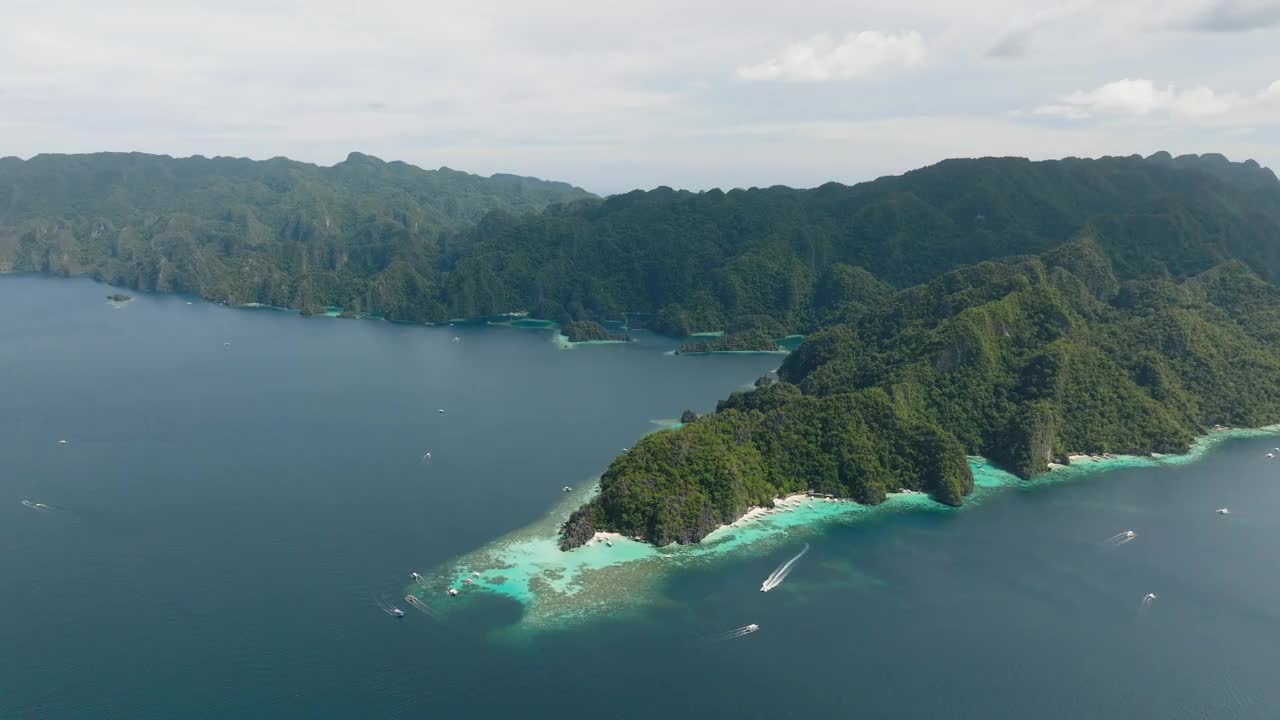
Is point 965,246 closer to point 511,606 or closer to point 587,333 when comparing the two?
point 587,333

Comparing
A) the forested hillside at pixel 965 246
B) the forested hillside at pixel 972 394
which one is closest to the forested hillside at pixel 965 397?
the forested hillside at pixel 972 394

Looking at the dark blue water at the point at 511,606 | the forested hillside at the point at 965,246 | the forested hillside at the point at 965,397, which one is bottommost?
the dark blue water at the point at 511,606

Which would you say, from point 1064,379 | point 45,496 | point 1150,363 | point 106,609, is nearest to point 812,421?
point 1064,379

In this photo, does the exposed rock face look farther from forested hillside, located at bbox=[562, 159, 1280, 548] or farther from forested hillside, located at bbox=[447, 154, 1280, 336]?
forested hillside, located at bbox=[562, 159, 1280, 548]

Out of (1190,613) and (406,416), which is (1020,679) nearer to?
(1190,613)

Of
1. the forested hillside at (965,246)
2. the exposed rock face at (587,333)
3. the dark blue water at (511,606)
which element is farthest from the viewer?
the exposed rock face at (587,333)

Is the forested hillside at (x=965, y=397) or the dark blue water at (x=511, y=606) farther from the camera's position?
the forested hillside at (x=965, y=397)

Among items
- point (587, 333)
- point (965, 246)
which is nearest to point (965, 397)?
point (587, 333)

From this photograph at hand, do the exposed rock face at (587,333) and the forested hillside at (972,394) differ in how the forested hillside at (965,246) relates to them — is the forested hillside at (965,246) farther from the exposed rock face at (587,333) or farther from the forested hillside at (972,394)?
the forested hillside at (972,394)

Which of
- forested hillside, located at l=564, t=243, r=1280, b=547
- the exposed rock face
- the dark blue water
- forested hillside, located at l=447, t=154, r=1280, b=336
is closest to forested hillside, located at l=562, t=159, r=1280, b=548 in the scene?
forested hillside, located at l=564, t=243, r=1280, b=547
